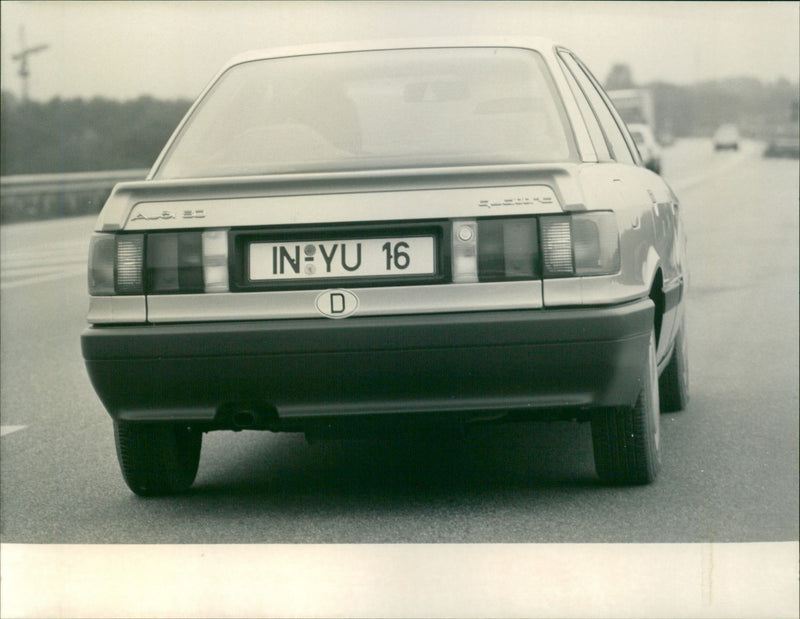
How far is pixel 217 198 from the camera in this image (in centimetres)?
416

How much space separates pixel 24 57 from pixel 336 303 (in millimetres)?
2887

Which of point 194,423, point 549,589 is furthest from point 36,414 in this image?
point 549,589

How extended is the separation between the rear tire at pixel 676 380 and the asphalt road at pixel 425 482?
81mm

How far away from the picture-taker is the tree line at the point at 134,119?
17.9 ft

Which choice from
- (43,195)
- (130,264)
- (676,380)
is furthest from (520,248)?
(43,195)

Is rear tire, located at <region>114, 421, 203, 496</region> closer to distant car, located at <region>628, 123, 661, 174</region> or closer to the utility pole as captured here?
the utility pole

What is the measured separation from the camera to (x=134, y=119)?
9344 millimetres

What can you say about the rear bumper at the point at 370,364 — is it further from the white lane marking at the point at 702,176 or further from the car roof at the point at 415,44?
the white lane marking at the point at 702,176

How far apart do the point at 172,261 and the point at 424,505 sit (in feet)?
3.69

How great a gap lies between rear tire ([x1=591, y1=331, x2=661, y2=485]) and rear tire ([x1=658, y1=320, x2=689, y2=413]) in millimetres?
1413

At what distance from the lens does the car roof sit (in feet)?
16.5

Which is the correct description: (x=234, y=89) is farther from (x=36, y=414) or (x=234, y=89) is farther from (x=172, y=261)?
(x=36, y=414)

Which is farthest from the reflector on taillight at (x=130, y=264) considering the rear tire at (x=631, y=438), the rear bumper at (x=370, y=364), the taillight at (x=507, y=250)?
the rear tire at (x=631, y=438)

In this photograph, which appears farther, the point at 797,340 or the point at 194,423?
the point at 797,340
